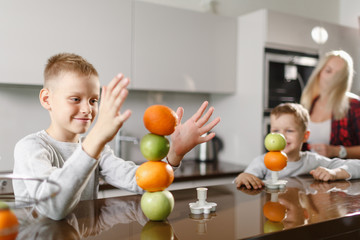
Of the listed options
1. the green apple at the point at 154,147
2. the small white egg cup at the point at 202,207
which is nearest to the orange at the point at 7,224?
the green apple at the point at 154,147

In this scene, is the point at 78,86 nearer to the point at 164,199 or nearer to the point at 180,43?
the point at 164,199

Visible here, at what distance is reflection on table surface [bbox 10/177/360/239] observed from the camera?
0.71 m

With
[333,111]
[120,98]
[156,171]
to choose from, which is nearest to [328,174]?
[156,171]

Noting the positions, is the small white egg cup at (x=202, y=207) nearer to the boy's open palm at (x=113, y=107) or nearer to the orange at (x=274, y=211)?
the orange at (x=274, y=211)

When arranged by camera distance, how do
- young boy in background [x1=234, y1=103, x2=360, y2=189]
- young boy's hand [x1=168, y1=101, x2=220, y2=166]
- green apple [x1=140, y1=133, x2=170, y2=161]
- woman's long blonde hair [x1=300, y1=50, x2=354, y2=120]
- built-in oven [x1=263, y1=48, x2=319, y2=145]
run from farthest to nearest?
built-in oven [x1=263, y1=48, x2=319, y2=145]
woman's long blonde hair [x1=300, y1=50, x2=354, y2=120]
young boy in background [x1=234, y1=103, x2=360, y2=189]
young boy's hand [x1=168, y1=101, x2=220, y2=166]
green apple [x1=140, y1=133, x2=170, y2=161]

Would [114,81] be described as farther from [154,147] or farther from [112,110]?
[154,147]

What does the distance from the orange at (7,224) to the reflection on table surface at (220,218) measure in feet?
0.14

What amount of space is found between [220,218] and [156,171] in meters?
0.19

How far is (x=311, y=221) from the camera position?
82cm

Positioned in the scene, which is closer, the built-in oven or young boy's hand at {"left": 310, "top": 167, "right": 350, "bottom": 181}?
young boy's hand at {"left": 310, "top": 167, "right": 350, "bottom": 181}

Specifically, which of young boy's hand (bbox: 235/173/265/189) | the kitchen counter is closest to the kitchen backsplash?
the kitchen counter

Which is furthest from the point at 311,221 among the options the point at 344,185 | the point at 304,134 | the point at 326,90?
the point at 326,90

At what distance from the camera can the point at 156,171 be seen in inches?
31.5

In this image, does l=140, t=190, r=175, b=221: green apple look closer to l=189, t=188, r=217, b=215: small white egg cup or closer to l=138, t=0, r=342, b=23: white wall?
l=189, t=188, r=217, b=215: small white egg cup
